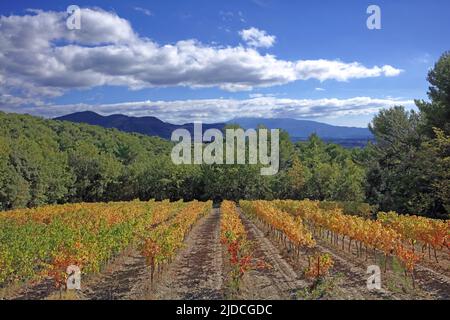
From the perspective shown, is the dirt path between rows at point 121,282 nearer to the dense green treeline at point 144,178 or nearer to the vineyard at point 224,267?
the vineyard at point 224,267

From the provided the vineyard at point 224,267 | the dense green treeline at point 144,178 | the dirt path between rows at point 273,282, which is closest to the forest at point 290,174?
the dense green treeline at point 144,178

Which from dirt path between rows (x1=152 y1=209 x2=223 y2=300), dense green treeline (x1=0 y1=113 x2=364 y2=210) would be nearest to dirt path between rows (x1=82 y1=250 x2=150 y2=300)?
dirt path between rows (x1=152 y1=209 x2=223 y2=300)

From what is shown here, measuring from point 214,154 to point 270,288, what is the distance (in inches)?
2271

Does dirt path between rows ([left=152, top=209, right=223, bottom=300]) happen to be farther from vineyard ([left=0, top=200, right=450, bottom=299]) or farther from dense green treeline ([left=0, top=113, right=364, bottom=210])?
dense green treeline ([left=0, top=113, right=364, bottom=210])

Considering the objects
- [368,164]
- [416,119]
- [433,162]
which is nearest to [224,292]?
[433,162]

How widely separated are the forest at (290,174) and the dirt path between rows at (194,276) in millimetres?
14441

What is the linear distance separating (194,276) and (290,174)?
4753cm

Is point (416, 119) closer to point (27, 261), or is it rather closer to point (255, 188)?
point (255, 188)

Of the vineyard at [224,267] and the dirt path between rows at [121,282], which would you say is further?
the dirt path between rows at [121,282]

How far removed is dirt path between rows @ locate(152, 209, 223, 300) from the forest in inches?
569

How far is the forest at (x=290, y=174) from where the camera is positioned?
27406mm

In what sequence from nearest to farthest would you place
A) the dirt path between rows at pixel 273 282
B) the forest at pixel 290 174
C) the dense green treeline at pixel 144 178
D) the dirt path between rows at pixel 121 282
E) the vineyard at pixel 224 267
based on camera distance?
the dirt path between rows at pixel 273 282
the vineyard at pixel 224 267
the dirt path between rows at pixel 121 282
the forest at pixel 290 174
the dense green treeline at pixel 144 178

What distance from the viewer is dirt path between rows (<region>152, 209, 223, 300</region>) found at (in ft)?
36.4

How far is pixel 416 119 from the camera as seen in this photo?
3947 cm
